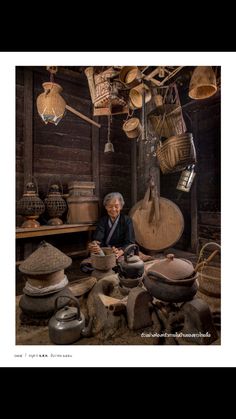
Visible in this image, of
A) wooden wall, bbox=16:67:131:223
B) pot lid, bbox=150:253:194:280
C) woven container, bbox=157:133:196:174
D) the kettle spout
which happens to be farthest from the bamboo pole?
the kettle spout

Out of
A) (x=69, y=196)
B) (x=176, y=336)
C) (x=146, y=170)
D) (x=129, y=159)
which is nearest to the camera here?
(x=176, y=336)

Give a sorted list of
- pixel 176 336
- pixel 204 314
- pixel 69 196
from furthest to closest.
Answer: pixel 69 196 < pixel 176 336 < pixel 204 314

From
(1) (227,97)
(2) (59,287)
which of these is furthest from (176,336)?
(1) (227,97)

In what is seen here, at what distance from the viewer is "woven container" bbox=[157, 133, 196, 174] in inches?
91.7

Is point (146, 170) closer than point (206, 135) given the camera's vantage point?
No

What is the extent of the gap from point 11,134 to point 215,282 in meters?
2.08

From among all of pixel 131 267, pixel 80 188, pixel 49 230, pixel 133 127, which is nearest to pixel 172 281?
pixel 131 267

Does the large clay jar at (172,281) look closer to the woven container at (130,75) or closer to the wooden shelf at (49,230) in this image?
the wooden shelf at (49,230)

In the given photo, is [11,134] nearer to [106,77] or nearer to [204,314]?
[106,77]

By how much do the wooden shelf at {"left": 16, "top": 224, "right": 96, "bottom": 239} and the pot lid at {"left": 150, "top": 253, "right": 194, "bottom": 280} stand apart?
1.47 meters

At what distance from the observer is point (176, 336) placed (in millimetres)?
1780

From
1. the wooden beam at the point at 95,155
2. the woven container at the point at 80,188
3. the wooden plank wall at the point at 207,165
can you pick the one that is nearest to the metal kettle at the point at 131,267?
the wooden plank wall at the point at 207,165

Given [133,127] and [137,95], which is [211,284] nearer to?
[133,127]

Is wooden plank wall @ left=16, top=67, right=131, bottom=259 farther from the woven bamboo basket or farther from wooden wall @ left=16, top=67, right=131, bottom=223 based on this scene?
the woven bamboo basket
